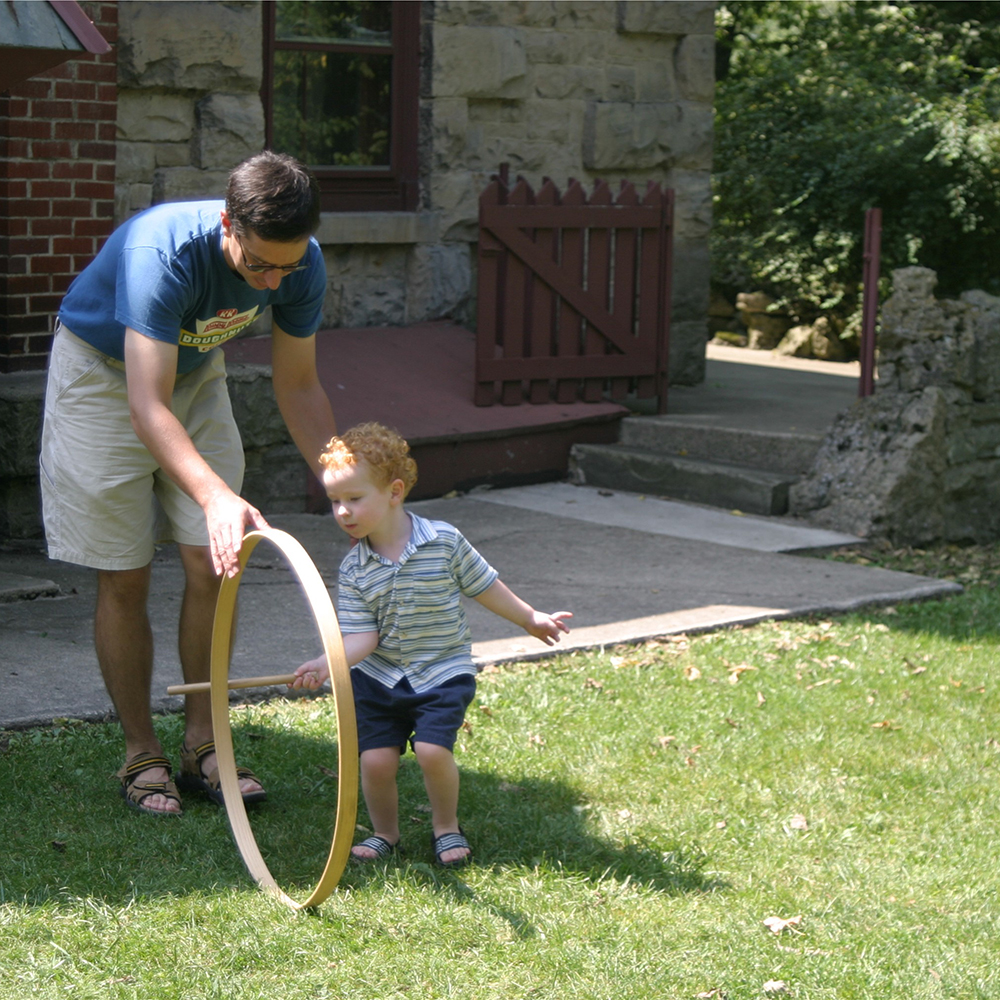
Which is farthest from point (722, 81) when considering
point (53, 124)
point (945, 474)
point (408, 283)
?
point (53, 124)

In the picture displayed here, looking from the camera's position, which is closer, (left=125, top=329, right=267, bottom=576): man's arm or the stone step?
(left=125, top=329, right=267, bottom=576): man's arm

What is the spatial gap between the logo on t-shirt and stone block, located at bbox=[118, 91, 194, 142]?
362 cm

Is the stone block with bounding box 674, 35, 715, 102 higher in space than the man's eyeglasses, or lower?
higher

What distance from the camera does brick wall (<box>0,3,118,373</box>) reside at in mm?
6004

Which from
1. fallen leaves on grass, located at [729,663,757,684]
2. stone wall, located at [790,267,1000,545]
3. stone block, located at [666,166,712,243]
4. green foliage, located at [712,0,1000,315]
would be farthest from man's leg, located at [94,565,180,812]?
green foliage, located at [712,0,1000,315]

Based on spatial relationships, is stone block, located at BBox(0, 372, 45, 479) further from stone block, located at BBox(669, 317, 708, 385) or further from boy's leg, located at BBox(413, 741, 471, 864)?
stone block, located at BBox(669, 317, 708, 385)

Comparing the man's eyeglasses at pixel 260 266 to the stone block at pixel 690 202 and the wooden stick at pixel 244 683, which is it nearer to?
the wooden stick at pixel 244 683

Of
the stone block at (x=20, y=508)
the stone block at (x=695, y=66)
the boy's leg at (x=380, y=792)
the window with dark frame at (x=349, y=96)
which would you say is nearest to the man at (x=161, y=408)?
the boy's leg at (x=380, y=792)

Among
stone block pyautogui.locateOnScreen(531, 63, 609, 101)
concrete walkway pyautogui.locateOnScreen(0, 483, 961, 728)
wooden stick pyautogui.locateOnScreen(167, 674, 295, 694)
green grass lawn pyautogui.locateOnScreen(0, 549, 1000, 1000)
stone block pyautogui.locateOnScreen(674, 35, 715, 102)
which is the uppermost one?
stone block pyautogui.locateOnScreen(674, 35, 715, 102)

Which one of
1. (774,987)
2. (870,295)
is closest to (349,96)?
(870,295)

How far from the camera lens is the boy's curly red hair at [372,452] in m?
3.21

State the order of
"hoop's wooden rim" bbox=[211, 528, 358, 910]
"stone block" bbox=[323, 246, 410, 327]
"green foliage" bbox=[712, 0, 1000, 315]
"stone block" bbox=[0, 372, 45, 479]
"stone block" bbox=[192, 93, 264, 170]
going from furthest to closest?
"green foliage" bbox=[712, 0, 1000, 315] → "stone block" bbox=[323, 246, 410, 327] → "stone block" bbox=[192, 93, 264, 170] → "stone block" bbox=[0, 372, 45, 479] → "hoop's wooden rim" bbox=[211, 528, 358, 910]

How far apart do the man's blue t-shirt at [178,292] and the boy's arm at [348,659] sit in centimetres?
82

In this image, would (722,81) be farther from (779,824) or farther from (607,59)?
(779,824)
